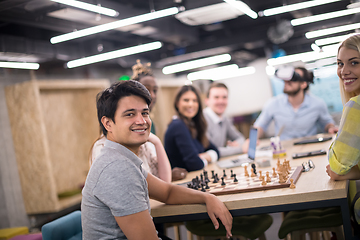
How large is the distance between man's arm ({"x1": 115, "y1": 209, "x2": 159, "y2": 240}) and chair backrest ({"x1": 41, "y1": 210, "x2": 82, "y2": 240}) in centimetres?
64

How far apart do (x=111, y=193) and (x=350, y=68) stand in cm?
151

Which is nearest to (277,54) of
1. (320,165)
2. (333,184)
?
(320,165)

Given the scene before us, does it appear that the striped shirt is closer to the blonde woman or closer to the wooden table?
the blonde woman

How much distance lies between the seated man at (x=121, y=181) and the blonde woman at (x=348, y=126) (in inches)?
25.3

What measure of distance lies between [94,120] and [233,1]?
539 cm

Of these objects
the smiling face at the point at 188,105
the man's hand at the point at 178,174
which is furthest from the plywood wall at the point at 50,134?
the man's hand at the point at 178,174

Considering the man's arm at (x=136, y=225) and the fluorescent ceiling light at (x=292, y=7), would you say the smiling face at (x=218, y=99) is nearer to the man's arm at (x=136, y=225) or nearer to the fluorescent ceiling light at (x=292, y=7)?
the fluorescent ceiling light at (x=292, y=7)

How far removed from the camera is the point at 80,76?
8.48 metres

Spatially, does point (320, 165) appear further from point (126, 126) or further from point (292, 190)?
point (126, 126)

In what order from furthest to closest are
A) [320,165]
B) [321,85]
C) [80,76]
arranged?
[321,85], [80,76], [320,165]

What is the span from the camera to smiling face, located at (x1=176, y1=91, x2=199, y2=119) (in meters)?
3.47

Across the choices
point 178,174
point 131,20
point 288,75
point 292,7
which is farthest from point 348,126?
point 292,7

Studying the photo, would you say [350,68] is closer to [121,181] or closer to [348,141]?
[348,141]

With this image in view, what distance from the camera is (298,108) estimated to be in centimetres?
470
